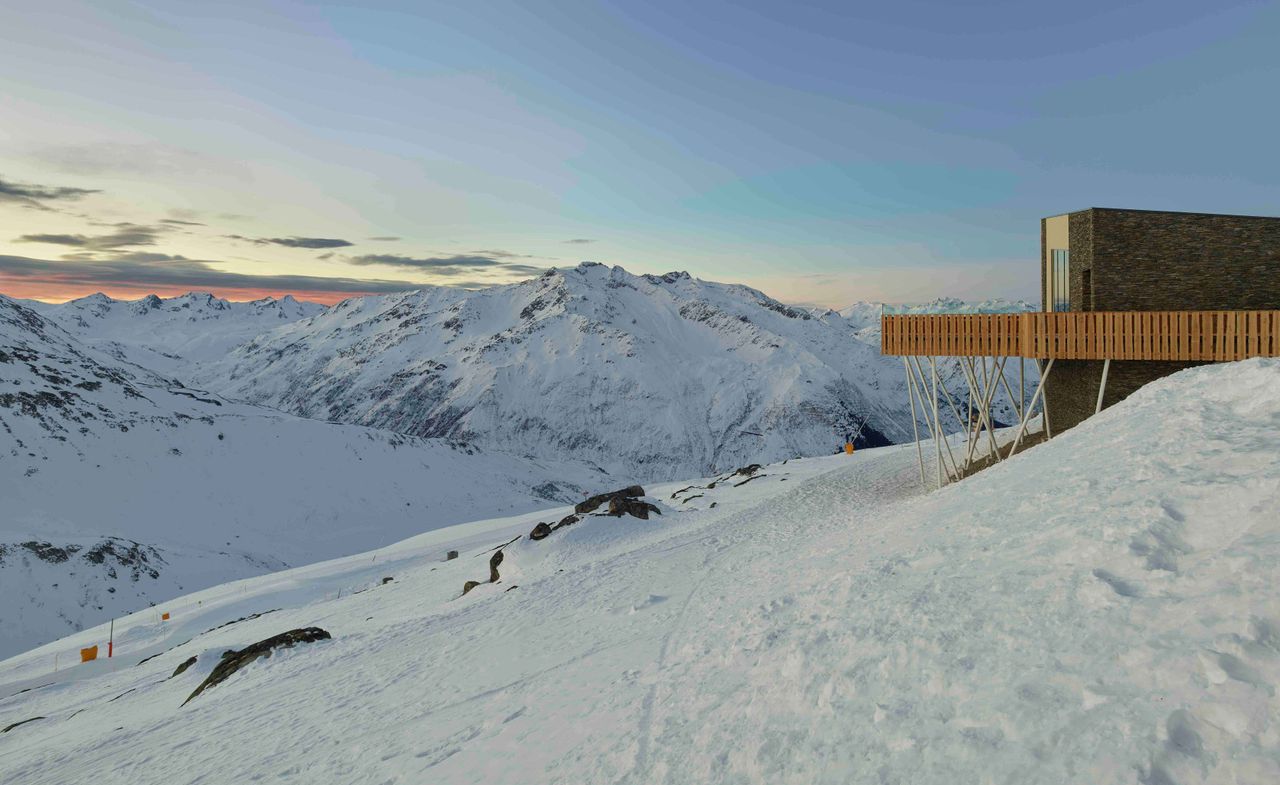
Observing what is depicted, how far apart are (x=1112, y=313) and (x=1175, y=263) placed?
21.3ft

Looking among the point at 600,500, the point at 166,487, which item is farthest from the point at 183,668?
the point at 166,487

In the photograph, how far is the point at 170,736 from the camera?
48.3ft

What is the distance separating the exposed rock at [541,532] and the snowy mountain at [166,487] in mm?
59945

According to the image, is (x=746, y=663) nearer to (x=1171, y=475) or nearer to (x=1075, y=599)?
(x=1075, y=599)

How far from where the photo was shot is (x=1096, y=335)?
80.3 ft

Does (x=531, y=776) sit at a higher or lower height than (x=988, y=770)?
lower

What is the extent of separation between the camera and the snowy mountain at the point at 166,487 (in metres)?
69.6

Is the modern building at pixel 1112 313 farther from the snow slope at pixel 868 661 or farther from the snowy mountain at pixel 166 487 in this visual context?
the snowy mountain at pixel 166 487

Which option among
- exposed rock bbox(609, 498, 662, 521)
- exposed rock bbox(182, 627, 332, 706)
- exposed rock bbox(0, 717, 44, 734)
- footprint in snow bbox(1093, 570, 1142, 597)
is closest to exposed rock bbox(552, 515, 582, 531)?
exposed rock bbox(609, 498, 662, 521)

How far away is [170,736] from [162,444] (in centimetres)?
11749

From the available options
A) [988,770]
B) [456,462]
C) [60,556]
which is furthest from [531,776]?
[456,462]

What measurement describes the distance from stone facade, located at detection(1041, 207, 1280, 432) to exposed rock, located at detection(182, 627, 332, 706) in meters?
29.6

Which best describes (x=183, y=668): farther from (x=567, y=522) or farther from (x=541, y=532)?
(x=567, y=522)

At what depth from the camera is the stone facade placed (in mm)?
27094
